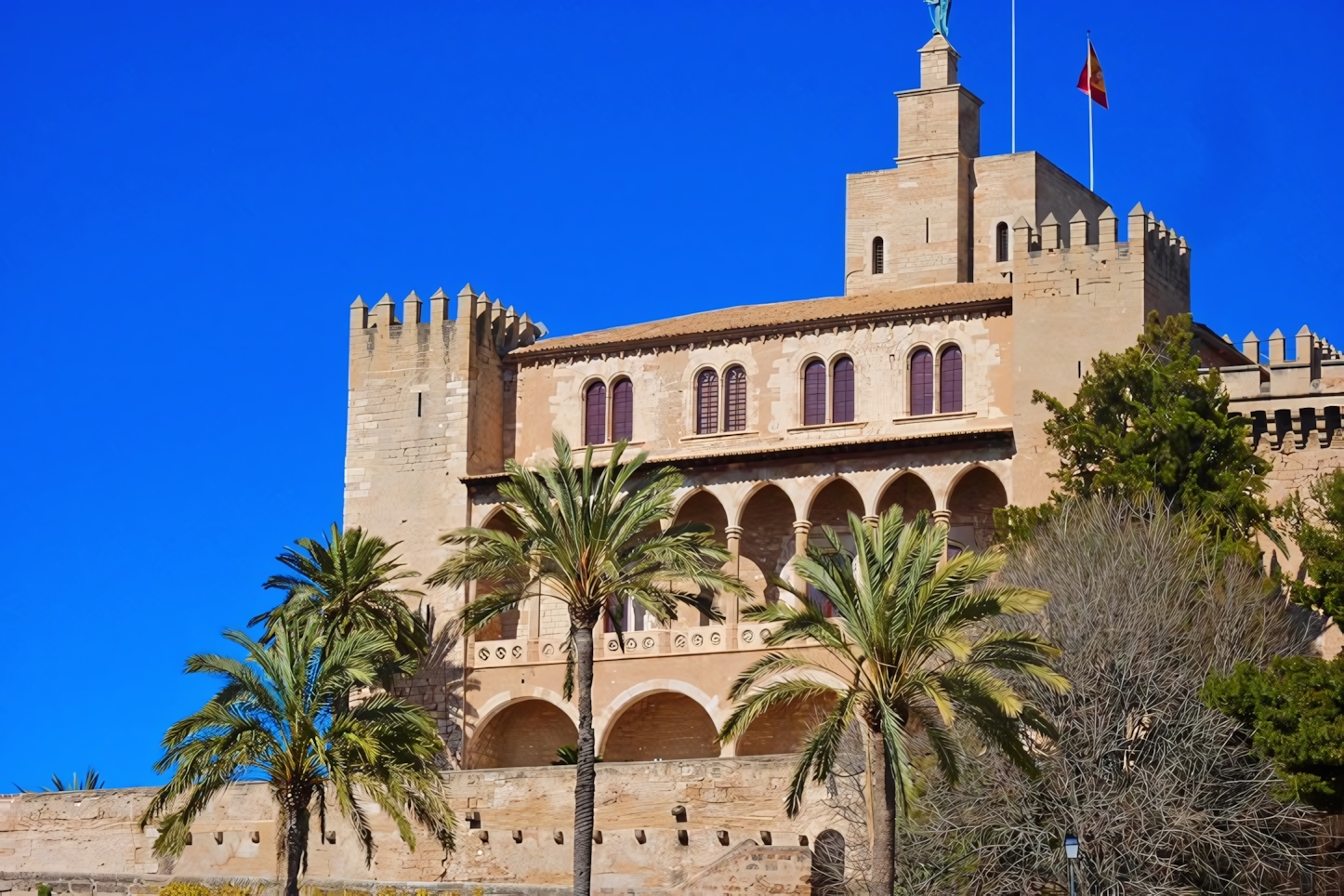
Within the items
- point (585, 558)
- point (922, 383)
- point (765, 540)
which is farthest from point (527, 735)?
point (585, 558)

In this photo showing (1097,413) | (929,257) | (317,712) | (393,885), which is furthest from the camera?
(929,257)

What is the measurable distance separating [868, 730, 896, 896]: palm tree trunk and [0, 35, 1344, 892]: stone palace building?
780 centimetres

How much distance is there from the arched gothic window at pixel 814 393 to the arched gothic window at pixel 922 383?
2.01 metres

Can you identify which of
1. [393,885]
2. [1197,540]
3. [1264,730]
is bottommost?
[393,885]

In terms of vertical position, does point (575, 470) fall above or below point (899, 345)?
below

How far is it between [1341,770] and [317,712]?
15.6 meters

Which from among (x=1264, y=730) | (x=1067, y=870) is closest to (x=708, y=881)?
(x=1067, y=870)

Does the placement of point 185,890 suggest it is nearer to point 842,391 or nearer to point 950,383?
point 842,391

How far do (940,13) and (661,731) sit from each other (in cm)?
2102

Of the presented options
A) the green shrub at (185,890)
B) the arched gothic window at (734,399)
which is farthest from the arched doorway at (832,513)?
the green shrub at (185,890)

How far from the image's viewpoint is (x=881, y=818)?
115 ft

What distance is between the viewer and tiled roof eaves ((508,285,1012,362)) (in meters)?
52.3

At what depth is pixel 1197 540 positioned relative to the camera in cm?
4419

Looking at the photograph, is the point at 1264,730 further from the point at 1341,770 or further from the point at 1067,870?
the point at 1067,870
